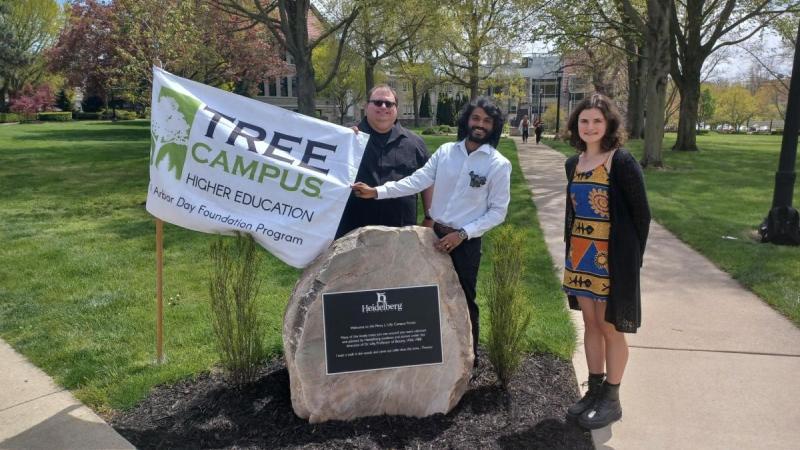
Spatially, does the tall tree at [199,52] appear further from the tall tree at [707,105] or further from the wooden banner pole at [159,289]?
the tall tree at [707,105]

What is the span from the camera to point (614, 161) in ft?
10.00

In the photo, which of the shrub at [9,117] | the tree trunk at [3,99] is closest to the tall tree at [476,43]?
the shrub at [9,117]

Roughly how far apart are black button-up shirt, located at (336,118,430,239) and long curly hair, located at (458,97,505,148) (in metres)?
0.45

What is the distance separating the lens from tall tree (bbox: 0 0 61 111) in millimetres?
46594

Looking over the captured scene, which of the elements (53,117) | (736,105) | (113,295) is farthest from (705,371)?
(736,105)

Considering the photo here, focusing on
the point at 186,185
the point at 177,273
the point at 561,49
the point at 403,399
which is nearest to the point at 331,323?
the point at 403,399

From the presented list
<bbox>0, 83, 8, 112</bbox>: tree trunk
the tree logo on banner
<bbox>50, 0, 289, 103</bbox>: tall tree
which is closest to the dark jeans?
the tree logo on banner

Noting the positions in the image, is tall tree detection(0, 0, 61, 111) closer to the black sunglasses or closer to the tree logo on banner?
the tree logo on banner

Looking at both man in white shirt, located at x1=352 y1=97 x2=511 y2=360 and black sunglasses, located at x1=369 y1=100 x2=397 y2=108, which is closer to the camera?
man in white shirt, located at x1=352 y1=97 x2=511 y2=360

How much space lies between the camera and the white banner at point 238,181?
342cm

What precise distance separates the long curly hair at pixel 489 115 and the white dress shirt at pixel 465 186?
7 cm

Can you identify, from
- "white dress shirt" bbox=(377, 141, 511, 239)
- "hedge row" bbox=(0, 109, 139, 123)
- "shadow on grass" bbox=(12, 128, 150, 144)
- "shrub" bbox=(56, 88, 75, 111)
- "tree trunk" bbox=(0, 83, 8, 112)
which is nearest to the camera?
"white dress shirt" bbox=(377, 141, 511, 239)

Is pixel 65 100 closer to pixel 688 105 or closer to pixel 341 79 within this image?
pixel 341 79

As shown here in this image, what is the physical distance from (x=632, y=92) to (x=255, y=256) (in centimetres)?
3195
